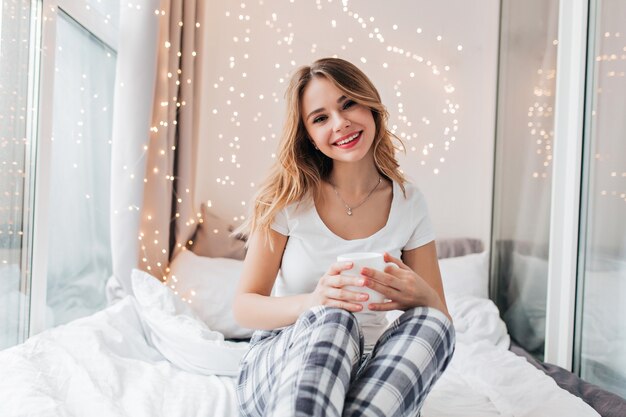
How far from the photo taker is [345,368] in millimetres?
954

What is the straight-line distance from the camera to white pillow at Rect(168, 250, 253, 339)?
2014 mm

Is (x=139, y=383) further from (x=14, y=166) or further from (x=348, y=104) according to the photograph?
(x=348, y=104)

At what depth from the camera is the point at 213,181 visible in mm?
2578

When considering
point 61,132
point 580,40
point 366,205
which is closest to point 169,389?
point 366,205

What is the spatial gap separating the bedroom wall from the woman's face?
3.97ft

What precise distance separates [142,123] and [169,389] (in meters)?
1.02

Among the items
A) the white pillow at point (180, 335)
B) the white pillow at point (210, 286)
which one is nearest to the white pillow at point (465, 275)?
the white pillow at point (210, 286)

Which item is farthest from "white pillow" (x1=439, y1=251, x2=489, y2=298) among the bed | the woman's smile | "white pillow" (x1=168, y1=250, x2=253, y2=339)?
the woman's smile

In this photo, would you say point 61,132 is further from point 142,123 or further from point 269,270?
point 269,270

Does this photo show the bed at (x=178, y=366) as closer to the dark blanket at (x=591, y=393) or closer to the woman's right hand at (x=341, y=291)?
the dark blanket at (x=591, y=393)

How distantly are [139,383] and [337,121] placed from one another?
774mm

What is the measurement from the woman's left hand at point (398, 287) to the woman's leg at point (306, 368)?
0.07m

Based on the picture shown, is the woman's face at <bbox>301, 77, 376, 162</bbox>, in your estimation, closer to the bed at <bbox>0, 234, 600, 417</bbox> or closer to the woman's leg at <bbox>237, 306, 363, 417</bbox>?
the woman's leg at <bbox>237, 306, 363, 417</bbox>

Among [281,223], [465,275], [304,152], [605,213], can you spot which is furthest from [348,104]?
[465,275]
